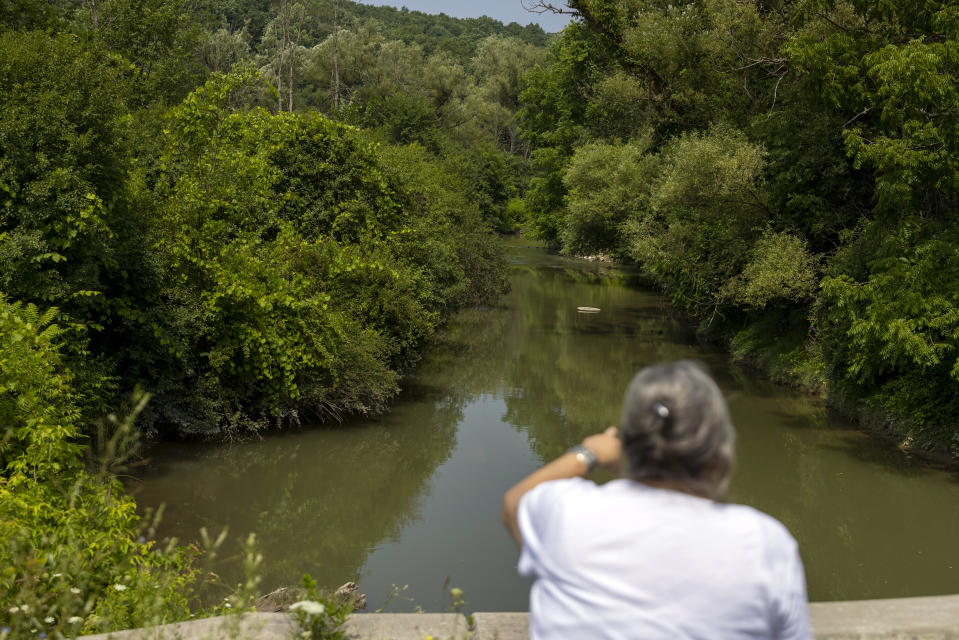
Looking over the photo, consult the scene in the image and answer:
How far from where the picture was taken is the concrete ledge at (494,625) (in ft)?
10.1

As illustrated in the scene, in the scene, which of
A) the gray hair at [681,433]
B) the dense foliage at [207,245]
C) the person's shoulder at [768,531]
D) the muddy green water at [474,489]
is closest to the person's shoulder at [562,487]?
the gray hair at [681,433]

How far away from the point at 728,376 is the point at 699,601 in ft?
68.9

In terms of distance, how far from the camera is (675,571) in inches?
68.0

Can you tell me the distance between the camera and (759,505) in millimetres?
13773

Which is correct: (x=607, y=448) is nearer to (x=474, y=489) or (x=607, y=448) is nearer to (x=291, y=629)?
(x=291, y=629)

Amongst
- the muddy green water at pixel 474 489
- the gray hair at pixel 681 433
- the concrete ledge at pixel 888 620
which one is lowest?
the muddy green water at pixel 474 489

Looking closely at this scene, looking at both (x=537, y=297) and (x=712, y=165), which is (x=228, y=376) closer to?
(x=712, y=165)

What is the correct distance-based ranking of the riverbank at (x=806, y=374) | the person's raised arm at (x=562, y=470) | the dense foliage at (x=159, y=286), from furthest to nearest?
the riverbank at (x=806, y=374) < the dense foliage at (x=159, y=286) < the person's raised arm at (x=562, y=470)

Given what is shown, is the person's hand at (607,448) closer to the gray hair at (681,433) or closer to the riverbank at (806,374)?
the gray hair at (681,433)

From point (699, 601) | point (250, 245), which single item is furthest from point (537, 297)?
point (699, 601)

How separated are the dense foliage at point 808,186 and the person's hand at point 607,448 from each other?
13256mm

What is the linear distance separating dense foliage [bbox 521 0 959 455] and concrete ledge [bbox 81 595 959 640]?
1168cm

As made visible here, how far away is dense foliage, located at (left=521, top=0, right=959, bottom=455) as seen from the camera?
47.1 ft

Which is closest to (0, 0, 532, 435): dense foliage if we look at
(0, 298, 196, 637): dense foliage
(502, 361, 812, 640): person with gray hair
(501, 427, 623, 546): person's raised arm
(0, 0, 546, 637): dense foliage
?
(0, 0, 546, 637): dense foliage
